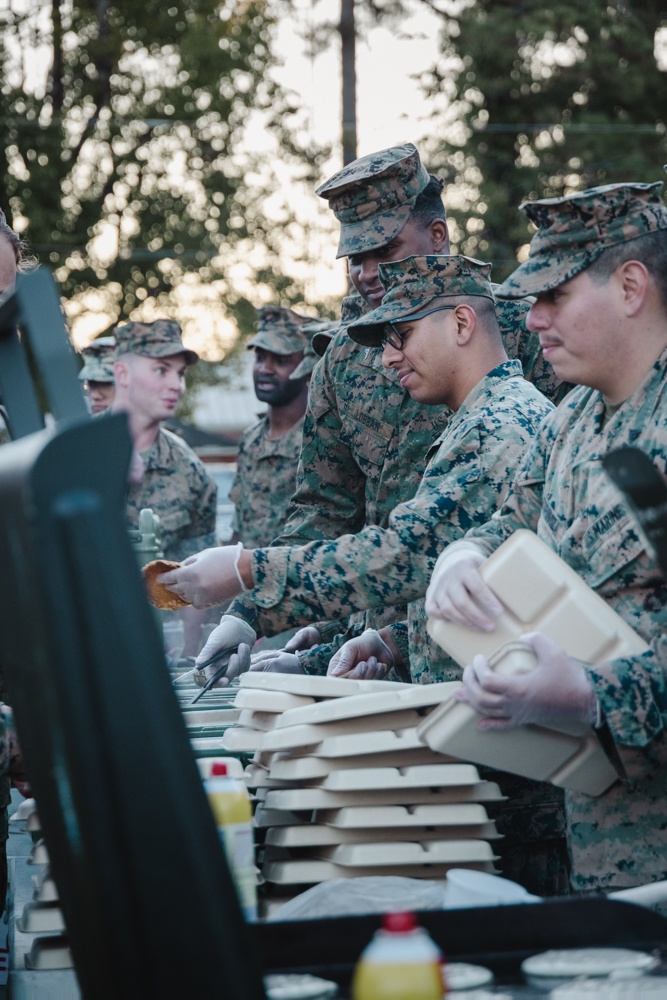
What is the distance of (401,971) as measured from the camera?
1.40m

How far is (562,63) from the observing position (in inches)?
922

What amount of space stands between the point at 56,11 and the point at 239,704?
71.4ft

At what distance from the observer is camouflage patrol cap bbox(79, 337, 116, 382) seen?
9.52 metres

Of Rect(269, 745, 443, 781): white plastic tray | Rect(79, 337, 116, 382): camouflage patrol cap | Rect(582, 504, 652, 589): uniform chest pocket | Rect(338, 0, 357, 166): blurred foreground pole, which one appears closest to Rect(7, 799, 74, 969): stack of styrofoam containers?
Rect(269, 745, 443, 781): white plastic tray

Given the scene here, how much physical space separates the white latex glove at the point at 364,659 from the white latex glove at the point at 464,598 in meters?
1.03

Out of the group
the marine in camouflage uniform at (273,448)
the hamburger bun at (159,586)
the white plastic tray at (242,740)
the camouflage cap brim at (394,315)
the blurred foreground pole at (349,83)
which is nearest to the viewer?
the white plastic tray at (242,740)

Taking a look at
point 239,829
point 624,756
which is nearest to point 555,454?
point 624,756

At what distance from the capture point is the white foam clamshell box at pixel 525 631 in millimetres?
2328

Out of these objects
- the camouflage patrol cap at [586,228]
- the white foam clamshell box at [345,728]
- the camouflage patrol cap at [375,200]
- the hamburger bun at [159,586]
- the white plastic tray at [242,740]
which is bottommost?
the white plastic tray at [242,740]

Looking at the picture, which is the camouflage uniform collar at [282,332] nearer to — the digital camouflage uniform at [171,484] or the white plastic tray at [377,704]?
the digital camouflage uniform at [171,484]

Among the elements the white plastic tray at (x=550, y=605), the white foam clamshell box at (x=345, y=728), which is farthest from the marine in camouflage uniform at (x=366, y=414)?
the white plastic tray at (x=550, y=605)

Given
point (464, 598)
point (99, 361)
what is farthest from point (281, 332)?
point (464, 598)

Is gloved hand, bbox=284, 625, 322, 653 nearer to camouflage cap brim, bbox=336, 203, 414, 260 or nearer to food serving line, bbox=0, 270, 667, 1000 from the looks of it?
camouflage cap brim, bbox=336, 203, 414, 260

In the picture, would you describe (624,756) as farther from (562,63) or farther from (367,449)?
(562,63)
